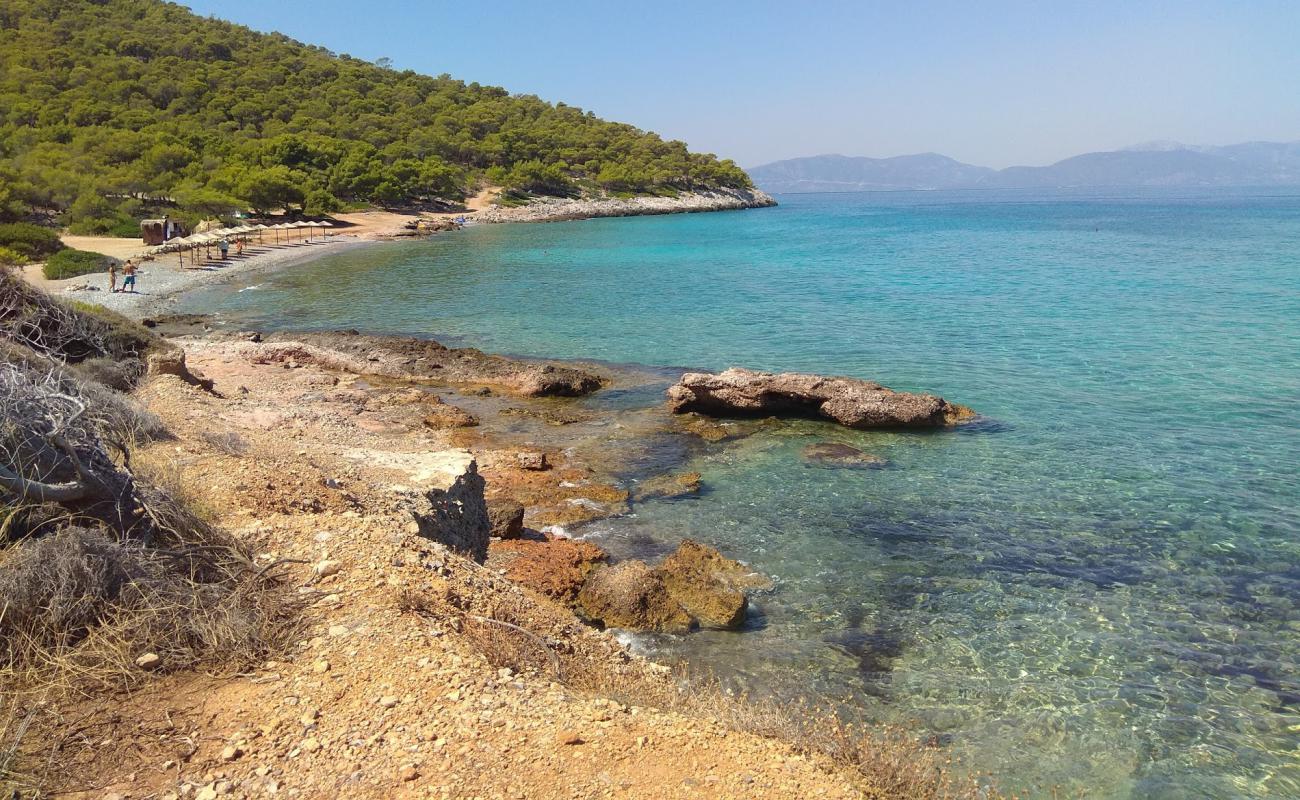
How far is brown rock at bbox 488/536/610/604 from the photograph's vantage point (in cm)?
1023

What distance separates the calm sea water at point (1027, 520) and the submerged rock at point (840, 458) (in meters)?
0.38

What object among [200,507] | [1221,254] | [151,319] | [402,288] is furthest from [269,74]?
[200,507]

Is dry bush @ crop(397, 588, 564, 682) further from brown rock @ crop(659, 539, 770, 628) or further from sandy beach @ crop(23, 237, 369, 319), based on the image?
sandy beach @ crop(23, 237, 369, 319)

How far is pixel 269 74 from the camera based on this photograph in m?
109

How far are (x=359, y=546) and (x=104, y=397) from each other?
450 cm

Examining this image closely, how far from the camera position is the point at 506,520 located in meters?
11.9

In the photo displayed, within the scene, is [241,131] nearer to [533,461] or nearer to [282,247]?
[282,247]

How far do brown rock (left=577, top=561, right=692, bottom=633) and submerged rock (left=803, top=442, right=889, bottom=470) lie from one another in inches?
253

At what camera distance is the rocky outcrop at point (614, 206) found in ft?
313

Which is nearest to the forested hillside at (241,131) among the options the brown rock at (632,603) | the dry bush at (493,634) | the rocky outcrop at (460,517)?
the rocky outcrop at (460,517)

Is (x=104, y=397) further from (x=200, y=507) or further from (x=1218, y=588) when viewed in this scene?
(x=1218, y=588)

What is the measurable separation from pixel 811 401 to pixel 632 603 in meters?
9.94

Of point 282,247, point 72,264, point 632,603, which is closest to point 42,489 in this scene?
point 632,603

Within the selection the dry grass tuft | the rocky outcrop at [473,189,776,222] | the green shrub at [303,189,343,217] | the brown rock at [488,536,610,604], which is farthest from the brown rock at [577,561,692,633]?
the rocky outcrop at [473,189,776,222]
